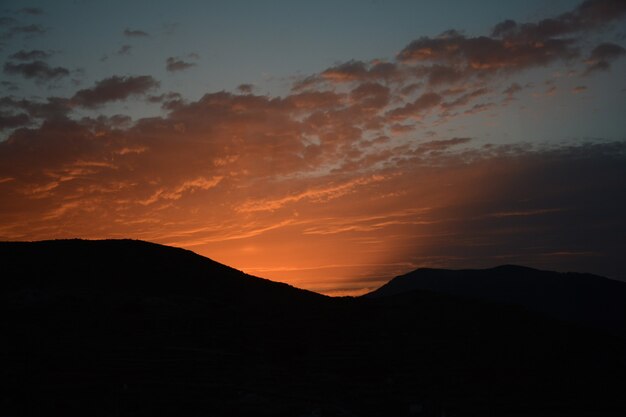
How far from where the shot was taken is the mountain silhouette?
29828 mm

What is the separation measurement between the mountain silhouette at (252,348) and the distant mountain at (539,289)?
188 ft

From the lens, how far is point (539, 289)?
Result: 419 ft

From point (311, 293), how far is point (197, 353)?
2396 centimetres

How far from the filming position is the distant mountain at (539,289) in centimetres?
11344

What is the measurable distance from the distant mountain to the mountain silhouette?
5727 cm

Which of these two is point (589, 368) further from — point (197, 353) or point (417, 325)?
point (197, 353)

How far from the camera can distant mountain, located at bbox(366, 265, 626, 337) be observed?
4466 inches

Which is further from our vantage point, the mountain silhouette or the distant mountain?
the distant mountain

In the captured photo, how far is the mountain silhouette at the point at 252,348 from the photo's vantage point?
29.8 meters

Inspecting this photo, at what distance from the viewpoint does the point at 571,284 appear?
130 metres

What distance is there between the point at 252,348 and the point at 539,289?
104m

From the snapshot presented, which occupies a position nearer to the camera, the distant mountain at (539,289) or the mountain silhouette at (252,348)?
the mountain silhouette at (252,348)

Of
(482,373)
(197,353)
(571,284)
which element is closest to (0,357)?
(197,353)

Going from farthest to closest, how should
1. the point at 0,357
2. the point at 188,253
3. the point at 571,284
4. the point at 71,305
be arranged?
the point at 571,284 < the point at 188,253 < the point at 71,305 < the point at 0,357
